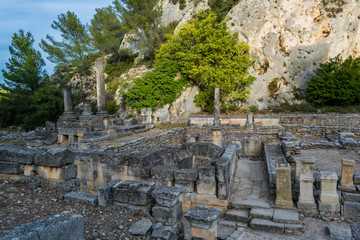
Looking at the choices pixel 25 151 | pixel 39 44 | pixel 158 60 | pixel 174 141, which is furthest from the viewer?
pixel 39 44

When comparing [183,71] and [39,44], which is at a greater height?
[39,44]

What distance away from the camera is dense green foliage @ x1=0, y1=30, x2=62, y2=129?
20.5 meters

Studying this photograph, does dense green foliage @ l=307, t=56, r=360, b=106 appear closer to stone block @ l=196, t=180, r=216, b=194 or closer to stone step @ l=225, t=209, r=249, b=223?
stone step @ l=225, t=209, r=249, b=223

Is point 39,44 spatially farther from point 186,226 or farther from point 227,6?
point 186,226

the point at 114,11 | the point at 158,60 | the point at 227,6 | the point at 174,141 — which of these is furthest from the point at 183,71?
the point at 114,11

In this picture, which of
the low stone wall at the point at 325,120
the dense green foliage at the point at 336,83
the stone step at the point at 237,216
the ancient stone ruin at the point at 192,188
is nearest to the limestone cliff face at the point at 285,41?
the dense green foliage at the point at 336,83

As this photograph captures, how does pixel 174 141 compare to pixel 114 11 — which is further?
pixel 114 11

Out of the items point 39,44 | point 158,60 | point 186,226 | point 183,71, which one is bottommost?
point 186,226

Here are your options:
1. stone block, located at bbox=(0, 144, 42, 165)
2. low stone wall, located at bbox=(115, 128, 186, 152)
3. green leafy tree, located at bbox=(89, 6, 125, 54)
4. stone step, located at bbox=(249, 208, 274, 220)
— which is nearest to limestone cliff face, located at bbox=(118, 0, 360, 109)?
low stone wall, located at bbox=(115, 128, 186, 152)

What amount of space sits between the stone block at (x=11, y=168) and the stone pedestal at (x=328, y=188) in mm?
6729

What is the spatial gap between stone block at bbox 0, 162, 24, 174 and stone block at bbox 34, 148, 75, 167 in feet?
1.45

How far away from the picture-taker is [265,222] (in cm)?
481

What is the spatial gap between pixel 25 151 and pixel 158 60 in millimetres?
19954

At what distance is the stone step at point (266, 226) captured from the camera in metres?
4.60
